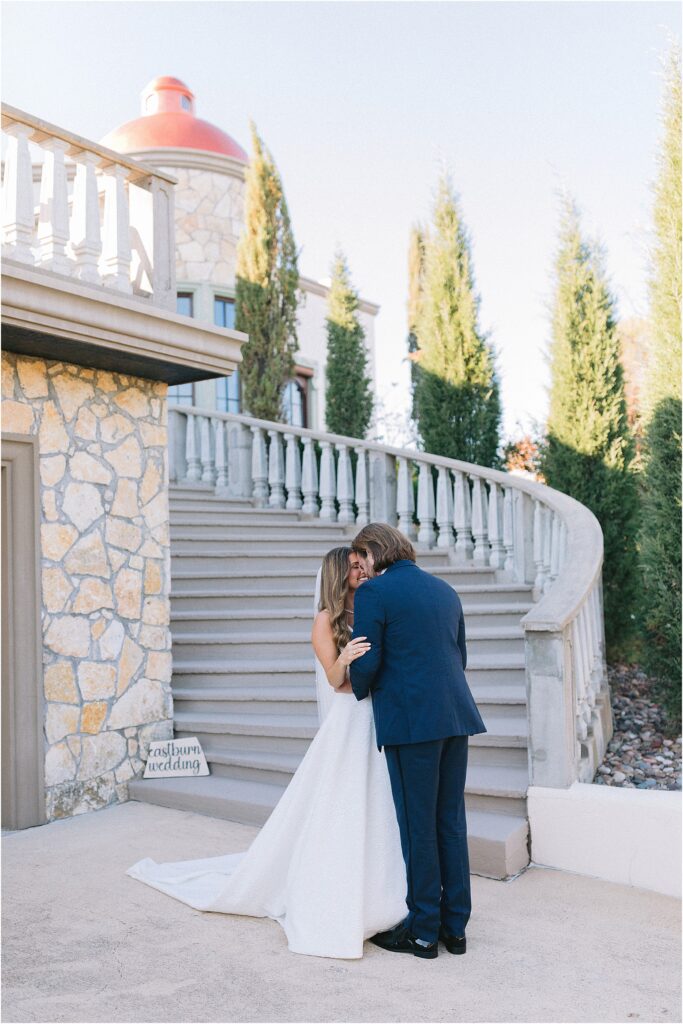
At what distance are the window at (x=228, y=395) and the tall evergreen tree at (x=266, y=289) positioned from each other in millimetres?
2241

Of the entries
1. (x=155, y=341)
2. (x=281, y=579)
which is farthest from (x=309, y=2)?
(x=281, y=579)

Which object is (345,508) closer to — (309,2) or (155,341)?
(155,341)

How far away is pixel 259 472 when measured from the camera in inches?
363

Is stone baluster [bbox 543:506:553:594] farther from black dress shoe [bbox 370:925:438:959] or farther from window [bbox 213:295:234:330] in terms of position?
window [bbox 213:295:234:330]

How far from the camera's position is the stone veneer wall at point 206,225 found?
45.1 feet

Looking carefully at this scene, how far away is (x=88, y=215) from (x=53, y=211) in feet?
0.86

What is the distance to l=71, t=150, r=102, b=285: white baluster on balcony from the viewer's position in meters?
5.24

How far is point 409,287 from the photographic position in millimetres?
19516

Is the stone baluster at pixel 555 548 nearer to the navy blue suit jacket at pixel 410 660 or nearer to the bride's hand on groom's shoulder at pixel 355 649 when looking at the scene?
the navy blue suit jacket at pixel 410 660

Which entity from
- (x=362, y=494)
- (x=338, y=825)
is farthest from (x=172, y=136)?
(x=338, y=825)

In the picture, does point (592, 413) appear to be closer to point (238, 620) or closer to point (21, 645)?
point (238, 620)

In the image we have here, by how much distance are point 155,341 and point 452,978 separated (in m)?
3.91

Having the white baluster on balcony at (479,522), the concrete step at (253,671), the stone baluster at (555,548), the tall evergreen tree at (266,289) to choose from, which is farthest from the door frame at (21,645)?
the tall evergreen tree at (266,289)

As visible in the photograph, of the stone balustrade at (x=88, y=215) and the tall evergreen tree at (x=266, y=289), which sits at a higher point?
the tall evergreen tree at (x=266, y=289)
